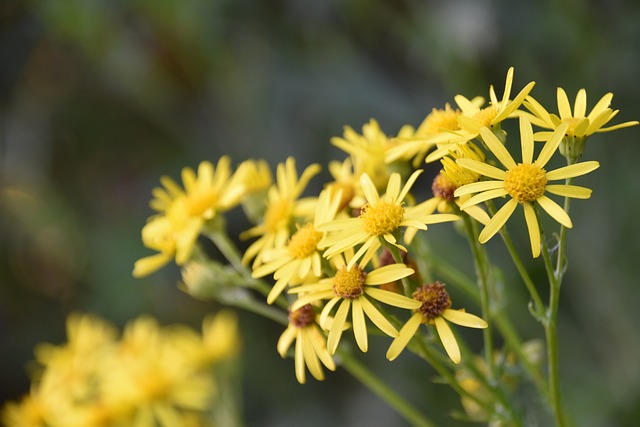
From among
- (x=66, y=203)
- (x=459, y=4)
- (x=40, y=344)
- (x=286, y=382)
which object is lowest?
(x=40, y=344)

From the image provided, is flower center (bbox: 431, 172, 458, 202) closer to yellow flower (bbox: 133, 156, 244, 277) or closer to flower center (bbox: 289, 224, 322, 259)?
flower center (bbox: 289, 224, 322, 259)

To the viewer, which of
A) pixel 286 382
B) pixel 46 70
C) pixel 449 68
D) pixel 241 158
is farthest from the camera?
pixel 46 70

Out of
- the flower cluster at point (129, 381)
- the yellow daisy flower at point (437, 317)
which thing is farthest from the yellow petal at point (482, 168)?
the flower cluster at point (129, 381)

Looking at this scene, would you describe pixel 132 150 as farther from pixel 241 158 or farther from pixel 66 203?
pixel 241 158

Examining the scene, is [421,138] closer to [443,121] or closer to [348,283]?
[443,121]

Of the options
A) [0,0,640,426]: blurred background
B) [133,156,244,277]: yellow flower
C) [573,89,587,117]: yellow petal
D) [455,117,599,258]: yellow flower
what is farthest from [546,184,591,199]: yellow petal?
[0,0,640,426]: blurred background

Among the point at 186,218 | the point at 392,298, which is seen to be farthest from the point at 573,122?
the point at 186,218

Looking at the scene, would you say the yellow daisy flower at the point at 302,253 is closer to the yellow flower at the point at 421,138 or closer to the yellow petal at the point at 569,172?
the yellow flower at the point at 421,138

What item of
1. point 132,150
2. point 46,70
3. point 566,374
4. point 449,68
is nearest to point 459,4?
point 449,68
